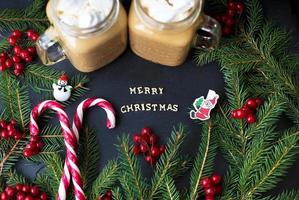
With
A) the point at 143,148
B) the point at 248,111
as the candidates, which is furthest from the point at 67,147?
the point at 248,111

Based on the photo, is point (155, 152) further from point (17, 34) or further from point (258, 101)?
point (17, 34)

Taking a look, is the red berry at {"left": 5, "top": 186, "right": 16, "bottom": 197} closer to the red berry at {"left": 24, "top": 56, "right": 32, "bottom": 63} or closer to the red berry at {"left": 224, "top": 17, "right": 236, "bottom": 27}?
the red berry at {"left": 24, "top": 56, "right": 32, "bottom": 63}

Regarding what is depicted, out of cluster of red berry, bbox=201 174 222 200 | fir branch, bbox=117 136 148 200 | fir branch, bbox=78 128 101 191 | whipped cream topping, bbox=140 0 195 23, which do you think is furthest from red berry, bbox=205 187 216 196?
whipped cream topping, bbox=140 0 195 23

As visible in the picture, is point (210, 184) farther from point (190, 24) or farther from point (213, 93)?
point (190, 24)

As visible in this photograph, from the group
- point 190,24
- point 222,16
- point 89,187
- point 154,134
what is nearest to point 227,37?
point 222,16

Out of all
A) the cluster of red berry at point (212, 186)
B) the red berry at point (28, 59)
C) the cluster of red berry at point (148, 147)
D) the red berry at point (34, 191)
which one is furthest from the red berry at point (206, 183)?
the red berry at point (28, 59)

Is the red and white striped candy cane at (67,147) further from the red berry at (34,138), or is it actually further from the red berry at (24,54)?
the red berry at (24,54)

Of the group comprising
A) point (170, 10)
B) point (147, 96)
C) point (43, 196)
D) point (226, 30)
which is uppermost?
point (170, 10)
